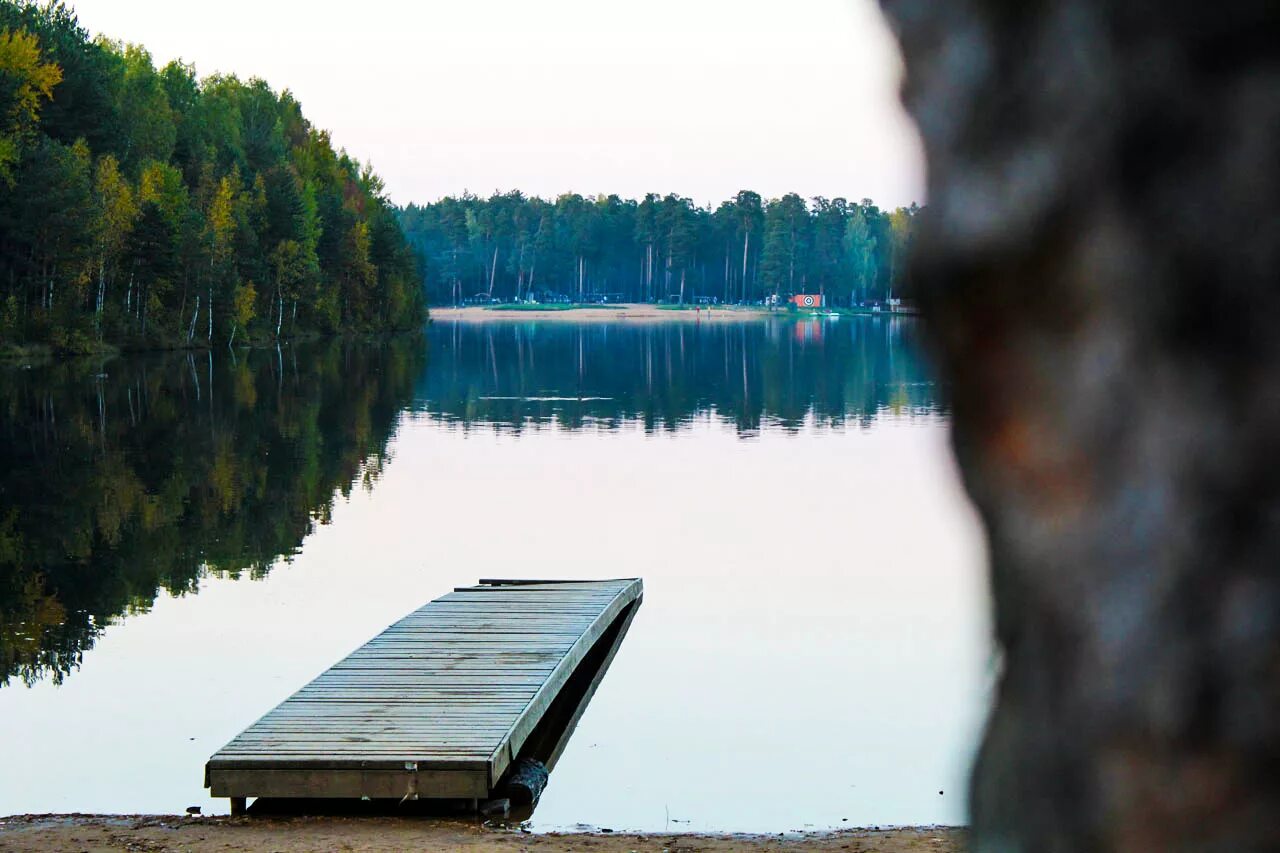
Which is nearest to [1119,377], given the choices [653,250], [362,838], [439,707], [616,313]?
[362,838]

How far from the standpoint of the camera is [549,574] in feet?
64.8

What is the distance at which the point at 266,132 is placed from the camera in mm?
101500

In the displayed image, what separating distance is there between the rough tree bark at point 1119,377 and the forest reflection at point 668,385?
904 inches

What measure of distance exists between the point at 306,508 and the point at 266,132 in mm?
80876

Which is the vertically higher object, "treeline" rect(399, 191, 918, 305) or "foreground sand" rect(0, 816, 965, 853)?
"treeline" rect(399, 191, 918, 305)

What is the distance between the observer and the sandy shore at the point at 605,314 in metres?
170

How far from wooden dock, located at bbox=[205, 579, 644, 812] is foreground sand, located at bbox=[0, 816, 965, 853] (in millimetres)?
216

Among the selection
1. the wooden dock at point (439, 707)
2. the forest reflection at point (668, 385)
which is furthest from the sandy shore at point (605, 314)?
the wooden dock at point (439, 707)

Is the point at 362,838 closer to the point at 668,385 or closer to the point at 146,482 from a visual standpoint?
the point at 146,482

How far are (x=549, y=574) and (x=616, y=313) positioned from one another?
161 meters

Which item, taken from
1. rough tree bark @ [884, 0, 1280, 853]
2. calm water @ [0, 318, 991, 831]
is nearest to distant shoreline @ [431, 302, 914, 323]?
calm water @ [0, 318, 991, 831]

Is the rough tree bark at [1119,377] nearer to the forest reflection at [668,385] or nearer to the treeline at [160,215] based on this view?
the forest reflection at [668,385]

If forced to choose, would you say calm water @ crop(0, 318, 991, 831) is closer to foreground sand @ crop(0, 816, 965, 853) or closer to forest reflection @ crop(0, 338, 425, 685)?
forest reflection @ crop(0, 338, 425, 685)

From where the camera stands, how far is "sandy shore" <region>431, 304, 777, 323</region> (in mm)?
169625
